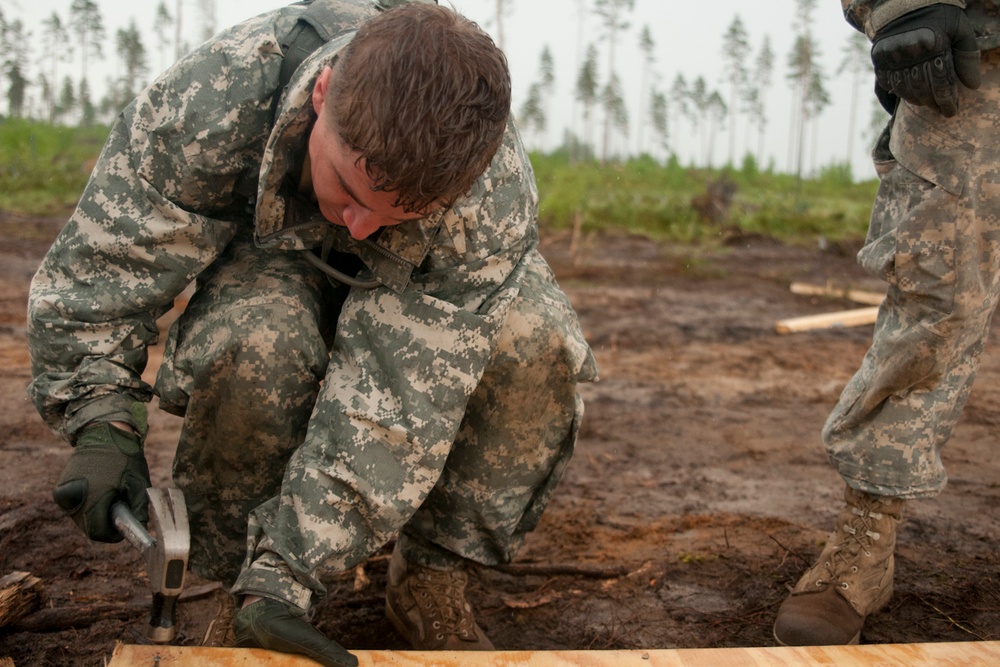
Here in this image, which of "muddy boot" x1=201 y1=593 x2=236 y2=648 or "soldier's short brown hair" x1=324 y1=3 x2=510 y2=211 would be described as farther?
"muddy boot" x1=201 y1=593 x2=236 y2=648

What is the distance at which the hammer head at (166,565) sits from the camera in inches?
58.0

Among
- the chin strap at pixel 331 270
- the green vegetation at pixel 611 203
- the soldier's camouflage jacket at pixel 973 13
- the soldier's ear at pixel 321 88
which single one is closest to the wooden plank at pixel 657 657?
the chin strap at pixel 331 270

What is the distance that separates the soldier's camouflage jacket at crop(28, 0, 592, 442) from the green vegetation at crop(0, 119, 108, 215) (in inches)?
353

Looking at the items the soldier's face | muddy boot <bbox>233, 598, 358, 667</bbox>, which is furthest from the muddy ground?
the soldier's face

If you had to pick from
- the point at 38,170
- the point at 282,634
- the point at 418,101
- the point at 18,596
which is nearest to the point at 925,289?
the point at 418,101

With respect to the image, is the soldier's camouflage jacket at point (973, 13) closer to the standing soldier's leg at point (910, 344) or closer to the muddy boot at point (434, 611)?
the standing soldier's leg at point (910, 344)

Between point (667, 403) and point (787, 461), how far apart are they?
0.83 m

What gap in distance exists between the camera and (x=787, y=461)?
3240 mm

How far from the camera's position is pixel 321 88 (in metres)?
1.53

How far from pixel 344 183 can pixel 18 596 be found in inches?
46.1

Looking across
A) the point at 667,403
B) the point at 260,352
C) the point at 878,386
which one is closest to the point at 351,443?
the point at 260,352

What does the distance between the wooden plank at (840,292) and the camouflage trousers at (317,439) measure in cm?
526

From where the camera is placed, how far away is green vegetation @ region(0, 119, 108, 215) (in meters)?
10.5

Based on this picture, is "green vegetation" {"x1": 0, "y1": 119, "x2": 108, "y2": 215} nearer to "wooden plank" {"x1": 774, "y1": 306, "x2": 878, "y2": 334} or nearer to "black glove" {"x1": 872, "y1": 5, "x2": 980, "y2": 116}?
"wooden plank" {"x1": 774, "y1": 306, "x2": 878, "y2": 334}
